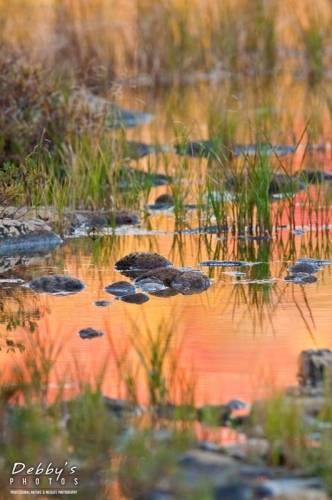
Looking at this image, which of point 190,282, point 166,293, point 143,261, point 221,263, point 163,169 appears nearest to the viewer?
point 166,293

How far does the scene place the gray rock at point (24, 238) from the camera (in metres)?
6.96

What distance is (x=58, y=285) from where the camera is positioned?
5789 mm

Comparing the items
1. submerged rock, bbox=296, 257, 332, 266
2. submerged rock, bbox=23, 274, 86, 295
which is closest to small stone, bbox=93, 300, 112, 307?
submerged rock, bbox=23, 274, 86, 295

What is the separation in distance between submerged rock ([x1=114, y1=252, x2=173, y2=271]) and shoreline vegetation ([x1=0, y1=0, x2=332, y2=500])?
730 millimetres

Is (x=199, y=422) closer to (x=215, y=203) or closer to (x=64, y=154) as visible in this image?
(x=215, y=203)

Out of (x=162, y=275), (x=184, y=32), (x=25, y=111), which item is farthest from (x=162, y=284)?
(x=184, y=32)

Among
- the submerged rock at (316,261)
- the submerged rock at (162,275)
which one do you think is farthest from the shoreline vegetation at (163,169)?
the submerged rock at (162,275)

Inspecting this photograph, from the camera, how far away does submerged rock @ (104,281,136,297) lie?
18.6 ft

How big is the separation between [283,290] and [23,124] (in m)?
3.32

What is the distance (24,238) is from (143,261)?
1077 mm

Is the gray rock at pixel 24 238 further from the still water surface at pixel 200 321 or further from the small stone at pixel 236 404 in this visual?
the small stone at pixel 236 404

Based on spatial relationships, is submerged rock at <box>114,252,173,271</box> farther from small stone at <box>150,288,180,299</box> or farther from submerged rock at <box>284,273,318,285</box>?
submerged rock at <box>284,273,318,285</box>

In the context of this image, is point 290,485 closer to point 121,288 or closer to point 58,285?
point 121,288

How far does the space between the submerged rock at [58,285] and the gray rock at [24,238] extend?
107 cm
